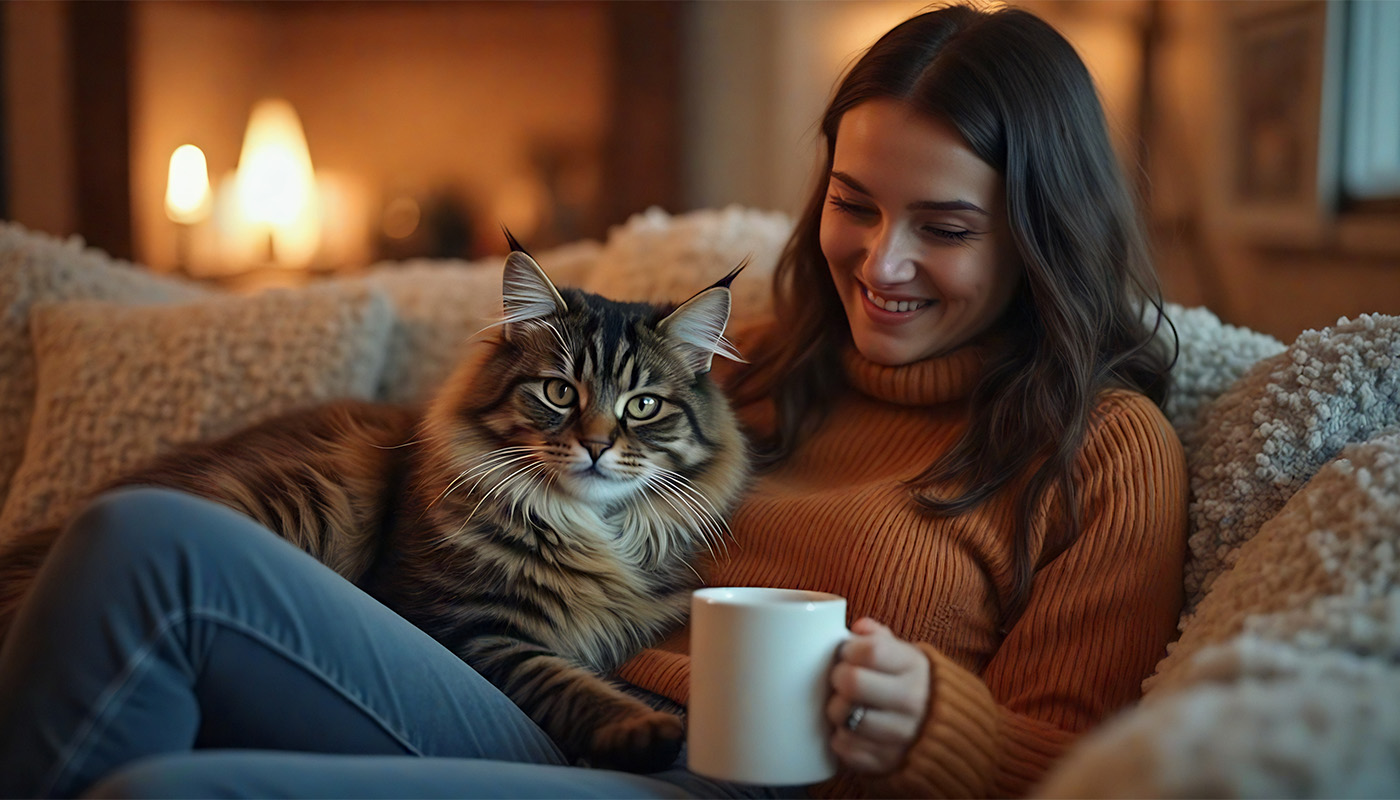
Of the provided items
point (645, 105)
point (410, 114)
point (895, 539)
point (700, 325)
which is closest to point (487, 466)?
point (700, 325)

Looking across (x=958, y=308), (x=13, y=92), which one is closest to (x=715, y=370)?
(x=958, y=308)

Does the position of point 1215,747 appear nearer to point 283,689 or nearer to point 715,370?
point 283,689

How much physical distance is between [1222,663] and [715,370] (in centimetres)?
109

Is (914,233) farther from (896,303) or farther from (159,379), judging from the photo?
(159,379)

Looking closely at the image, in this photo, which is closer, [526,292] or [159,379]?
[526,292]

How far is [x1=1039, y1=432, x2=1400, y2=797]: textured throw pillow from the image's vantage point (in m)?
0.68

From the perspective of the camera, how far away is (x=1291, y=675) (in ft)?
2.70

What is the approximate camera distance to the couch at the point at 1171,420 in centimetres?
72

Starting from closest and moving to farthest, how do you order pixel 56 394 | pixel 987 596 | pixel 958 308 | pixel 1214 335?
pixel 987 596, pixel 958 308, pixel 1214 335, pixel 56 394

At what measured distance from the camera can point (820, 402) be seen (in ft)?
5.59

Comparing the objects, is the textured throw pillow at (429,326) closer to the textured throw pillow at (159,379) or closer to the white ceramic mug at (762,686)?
the textured throw pillow at (159,379)

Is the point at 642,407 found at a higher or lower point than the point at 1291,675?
higher

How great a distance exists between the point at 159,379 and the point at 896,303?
133 centimetres

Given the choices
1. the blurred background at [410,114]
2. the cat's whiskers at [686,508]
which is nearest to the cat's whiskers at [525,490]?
the cat's whiskers at [686,508]
